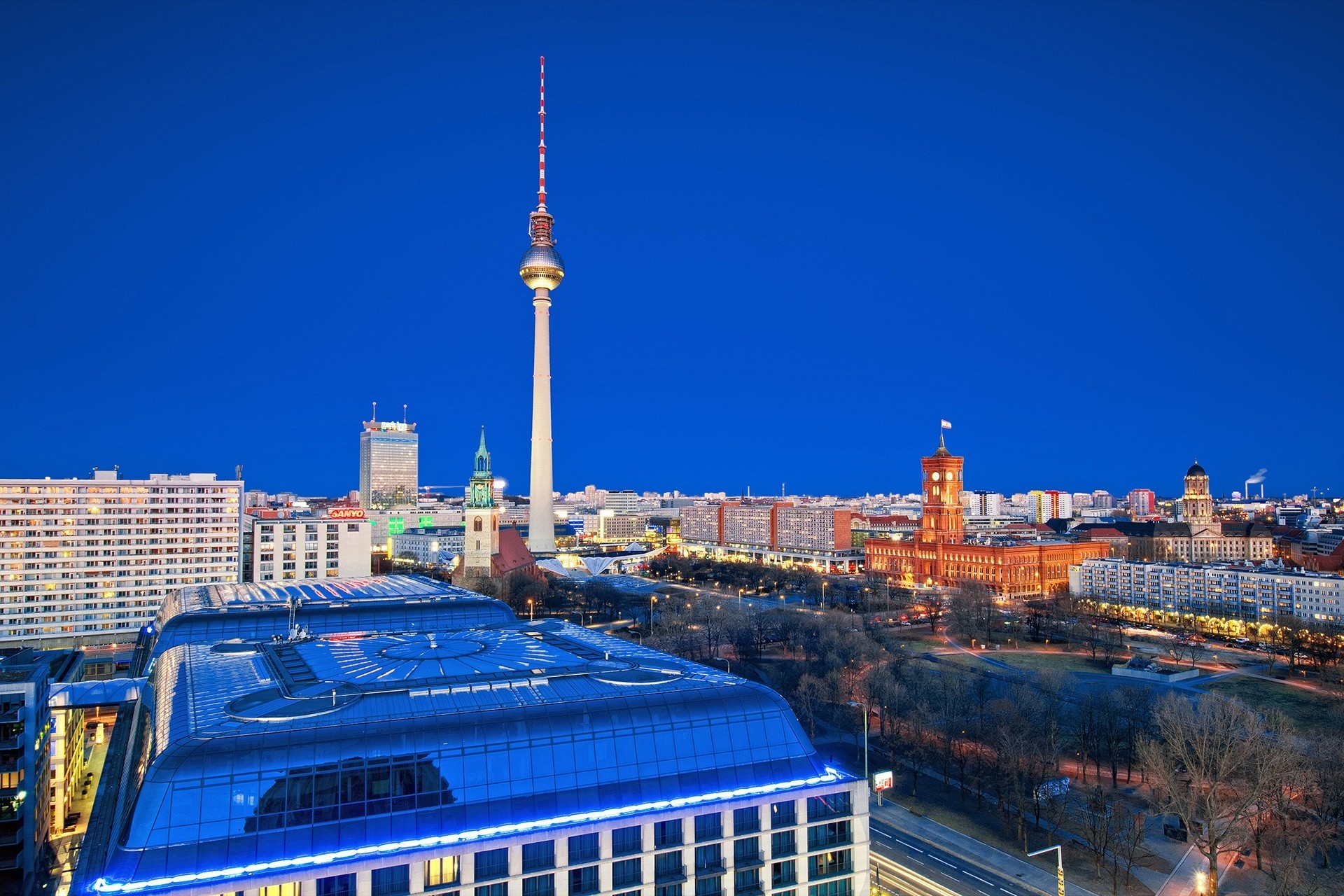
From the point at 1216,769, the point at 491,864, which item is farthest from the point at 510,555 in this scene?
the point at 491,864

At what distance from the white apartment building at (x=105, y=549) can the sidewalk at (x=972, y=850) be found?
294 feet

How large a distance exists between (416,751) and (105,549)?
98.3 meters

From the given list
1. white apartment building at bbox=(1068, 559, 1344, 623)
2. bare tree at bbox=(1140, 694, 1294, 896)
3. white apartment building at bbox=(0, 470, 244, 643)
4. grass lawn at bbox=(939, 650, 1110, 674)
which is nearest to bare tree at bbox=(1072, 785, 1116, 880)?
bare tree at bbox=(1140, 694, 1294, 896)

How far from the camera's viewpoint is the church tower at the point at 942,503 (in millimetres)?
185750

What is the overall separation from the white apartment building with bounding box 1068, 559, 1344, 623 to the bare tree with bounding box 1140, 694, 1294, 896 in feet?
243

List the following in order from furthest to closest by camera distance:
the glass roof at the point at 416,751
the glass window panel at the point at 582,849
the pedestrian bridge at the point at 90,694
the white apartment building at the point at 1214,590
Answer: the white apartment building at the point at 1214,590 < the pedestrian bridge at the point at 90,694 < the glass window panel at the point at 582,849 < the glass roof at the point at 416,751

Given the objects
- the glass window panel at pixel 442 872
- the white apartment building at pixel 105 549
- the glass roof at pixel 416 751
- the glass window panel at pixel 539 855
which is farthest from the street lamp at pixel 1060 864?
the white apartment building at pixel 105 549

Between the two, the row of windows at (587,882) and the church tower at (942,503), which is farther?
the church tower at (942,503)

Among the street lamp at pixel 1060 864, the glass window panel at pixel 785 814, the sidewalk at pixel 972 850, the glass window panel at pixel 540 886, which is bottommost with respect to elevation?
the sidewalk at pixel 972 850

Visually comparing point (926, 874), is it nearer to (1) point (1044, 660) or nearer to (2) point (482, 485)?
(1) point (1044, 660)

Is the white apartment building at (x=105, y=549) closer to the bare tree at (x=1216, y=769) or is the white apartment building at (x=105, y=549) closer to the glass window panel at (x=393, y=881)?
the glass window panel at (x=393, y=881)

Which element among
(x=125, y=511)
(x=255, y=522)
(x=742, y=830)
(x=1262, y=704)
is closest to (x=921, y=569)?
(x=1262, y=704)

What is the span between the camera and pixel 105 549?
10556cm

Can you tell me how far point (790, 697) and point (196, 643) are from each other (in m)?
48.9
